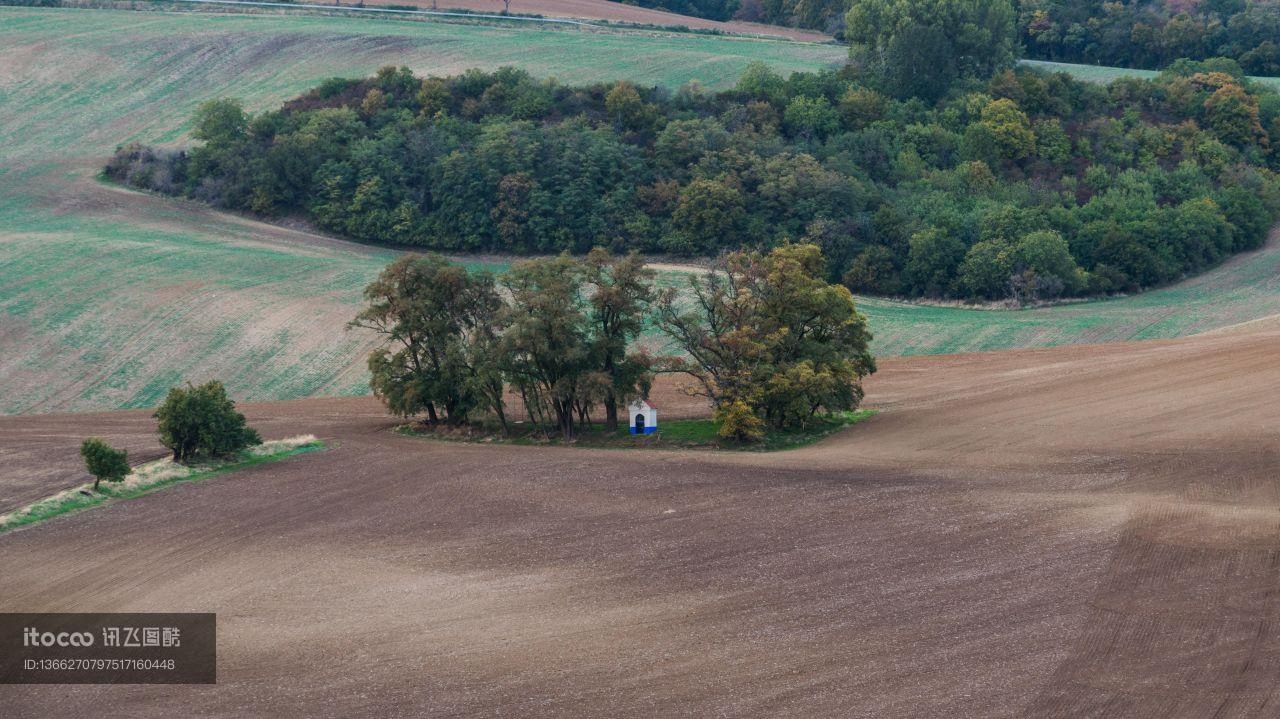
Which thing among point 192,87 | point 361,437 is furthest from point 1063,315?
point 192,87

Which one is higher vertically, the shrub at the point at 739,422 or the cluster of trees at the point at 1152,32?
the cluster of trees at the point at 1152,32

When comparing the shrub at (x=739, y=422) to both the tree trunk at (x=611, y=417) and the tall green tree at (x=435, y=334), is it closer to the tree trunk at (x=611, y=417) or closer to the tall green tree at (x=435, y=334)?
the tree trunk at (x=611, y=417)

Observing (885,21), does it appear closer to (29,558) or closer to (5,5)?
(5,5)

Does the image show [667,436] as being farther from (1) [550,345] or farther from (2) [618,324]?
(1) [550,345]

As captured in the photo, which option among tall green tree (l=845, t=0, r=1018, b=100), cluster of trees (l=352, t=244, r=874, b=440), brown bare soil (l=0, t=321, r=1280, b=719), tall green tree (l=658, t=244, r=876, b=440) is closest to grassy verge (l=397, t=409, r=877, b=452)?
cluster of trees (l=352, t=244, r=874, b=440)

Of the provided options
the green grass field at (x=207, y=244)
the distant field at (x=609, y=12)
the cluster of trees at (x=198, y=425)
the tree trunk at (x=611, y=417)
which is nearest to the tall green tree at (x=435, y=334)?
the tree trunk at (x=611, y=417)
